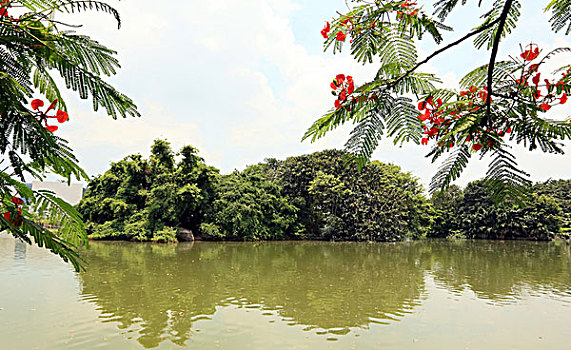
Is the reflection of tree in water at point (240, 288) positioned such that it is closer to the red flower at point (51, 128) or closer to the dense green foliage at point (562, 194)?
the red flower at point (51, 128)

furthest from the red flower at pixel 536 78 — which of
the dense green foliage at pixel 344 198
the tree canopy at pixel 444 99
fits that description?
the dense green foliage at pixel 344 198

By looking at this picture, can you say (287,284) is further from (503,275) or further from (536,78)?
(536,78)

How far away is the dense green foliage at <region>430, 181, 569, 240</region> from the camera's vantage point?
75.7ft

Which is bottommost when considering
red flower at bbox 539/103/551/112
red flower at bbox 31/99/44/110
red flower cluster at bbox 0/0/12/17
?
red flower at bbox 31/99/44/110

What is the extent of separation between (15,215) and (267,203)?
19.0 metres

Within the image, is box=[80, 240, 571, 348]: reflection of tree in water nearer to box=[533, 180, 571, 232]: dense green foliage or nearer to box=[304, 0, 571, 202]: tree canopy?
box=[304, 0, 571, 202]: tree canopy

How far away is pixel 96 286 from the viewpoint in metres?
6.97

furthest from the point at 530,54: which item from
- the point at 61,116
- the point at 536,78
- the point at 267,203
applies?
the point at 267,203

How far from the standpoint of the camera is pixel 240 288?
23.8ft

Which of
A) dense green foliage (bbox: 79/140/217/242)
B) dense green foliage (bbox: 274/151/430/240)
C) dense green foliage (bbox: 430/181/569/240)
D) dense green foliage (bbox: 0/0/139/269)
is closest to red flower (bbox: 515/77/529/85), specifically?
dense green foliage (bbox: 0/0/139/269)

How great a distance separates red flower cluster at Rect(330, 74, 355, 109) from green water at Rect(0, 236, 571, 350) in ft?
Answer: 12.8

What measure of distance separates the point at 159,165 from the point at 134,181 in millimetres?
1991

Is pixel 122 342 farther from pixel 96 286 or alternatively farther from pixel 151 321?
pixel 96 286

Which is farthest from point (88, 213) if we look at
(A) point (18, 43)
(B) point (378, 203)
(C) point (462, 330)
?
(A) point (18, 43)
